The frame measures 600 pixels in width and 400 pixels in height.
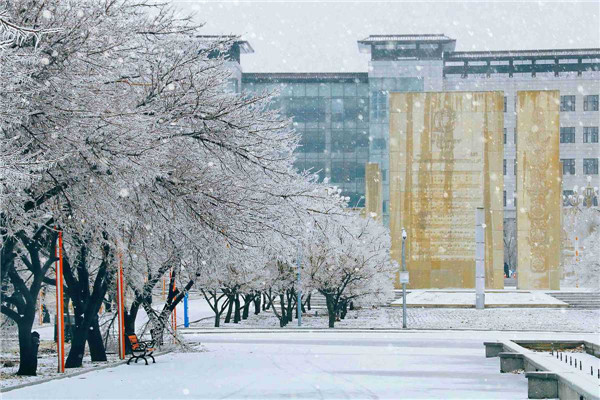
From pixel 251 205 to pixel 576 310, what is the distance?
3626 centimetres

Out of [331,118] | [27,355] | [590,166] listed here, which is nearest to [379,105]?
[331,118]

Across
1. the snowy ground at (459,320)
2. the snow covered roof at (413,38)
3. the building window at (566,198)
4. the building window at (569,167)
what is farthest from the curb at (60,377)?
the building window at (569,167)

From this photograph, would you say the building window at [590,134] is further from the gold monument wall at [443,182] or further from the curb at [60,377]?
the curb at [60,377]

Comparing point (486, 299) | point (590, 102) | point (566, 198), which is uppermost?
point (590, 102)

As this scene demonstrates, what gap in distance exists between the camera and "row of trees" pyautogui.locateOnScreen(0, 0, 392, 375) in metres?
12.5

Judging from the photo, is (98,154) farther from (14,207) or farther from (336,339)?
(336,339)

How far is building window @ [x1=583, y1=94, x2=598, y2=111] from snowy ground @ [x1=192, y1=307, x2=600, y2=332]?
208ft

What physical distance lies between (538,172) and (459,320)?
67.9 ft

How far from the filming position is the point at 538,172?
188 ft

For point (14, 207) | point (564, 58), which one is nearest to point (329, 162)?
point (564, 58)

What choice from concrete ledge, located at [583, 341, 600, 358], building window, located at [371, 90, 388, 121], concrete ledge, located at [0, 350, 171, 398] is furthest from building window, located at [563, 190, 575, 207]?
concrete ledge, located at [0, 350, 171, 398]

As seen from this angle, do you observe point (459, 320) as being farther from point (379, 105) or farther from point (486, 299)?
point (379, 105)

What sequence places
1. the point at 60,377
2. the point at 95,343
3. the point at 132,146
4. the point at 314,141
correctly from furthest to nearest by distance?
1. the point at 314,141
2. the point at 95,343
3. the point at 60,377
4. the point at 132,146

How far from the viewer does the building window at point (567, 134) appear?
349 ft
